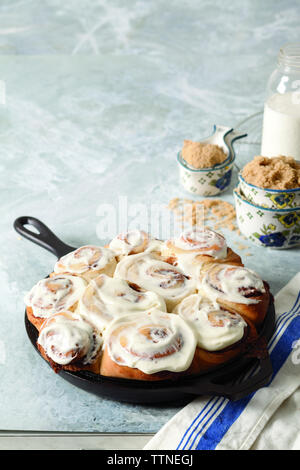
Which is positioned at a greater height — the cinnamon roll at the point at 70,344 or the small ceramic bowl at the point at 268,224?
the cinnamon roll at the point at 70,344

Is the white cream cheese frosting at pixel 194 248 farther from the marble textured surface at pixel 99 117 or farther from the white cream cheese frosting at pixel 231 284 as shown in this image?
the marble textured surface at pixel 99 117

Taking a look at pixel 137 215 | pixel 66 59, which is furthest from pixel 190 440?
pixel 66 59

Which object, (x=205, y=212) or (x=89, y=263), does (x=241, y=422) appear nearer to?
(x=89, y=263)

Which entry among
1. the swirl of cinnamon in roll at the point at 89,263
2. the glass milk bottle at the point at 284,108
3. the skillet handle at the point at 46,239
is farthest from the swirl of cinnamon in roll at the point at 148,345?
the glass milk bottle at the point at 284,108

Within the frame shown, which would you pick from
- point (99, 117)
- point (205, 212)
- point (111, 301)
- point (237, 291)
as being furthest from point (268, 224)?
point (99, 117)

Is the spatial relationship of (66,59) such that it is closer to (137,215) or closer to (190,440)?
(137,215)
